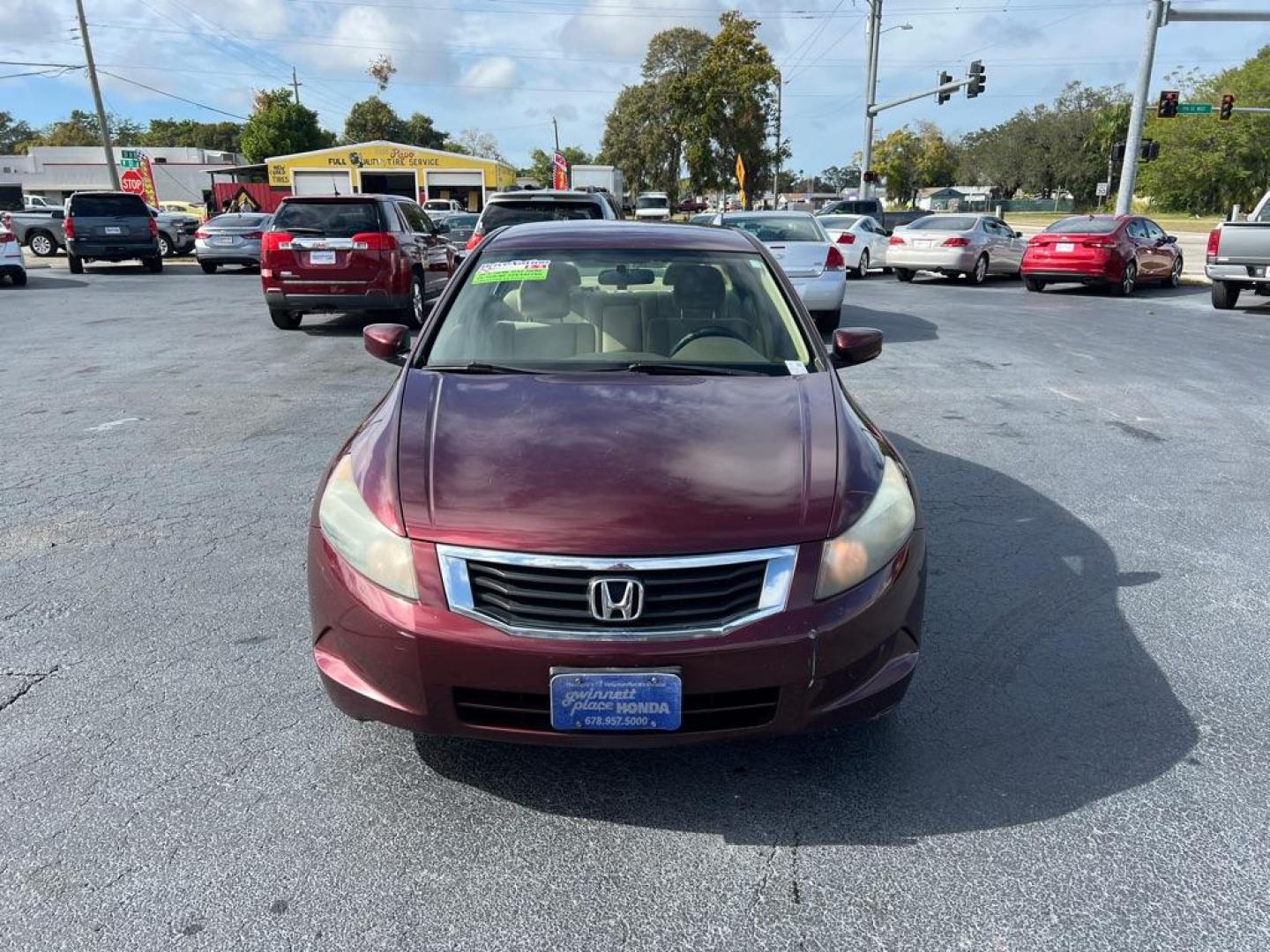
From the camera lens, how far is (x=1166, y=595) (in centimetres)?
416

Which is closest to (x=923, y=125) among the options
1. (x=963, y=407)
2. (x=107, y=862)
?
(x=963, y=407)

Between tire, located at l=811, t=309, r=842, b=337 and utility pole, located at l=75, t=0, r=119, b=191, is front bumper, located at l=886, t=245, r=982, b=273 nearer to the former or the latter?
tire, located at l=811, t=309, r=842, b=337

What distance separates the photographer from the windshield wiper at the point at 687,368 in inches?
138

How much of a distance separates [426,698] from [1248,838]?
228 cm

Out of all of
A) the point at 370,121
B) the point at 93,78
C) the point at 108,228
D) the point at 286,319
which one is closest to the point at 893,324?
the point at 286,319

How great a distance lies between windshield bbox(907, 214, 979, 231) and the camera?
1950 centimetres

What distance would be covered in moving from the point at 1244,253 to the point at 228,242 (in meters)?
20.5

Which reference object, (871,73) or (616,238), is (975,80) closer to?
(871,73)

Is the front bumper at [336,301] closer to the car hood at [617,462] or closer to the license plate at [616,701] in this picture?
the car hood at [617,462]

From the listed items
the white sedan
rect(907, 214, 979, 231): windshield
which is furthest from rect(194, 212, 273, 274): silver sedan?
rect(907, 214, 979, 231): windshield

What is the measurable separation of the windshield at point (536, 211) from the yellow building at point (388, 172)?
46.1m

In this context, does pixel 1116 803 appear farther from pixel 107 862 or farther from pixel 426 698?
pixel 107 862

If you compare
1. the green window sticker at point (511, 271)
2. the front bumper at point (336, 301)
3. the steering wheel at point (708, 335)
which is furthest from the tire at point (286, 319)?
the steering wheel at point (708, 335)

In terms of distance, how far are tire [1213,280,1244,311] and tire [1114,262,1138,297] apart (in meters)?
1.91
